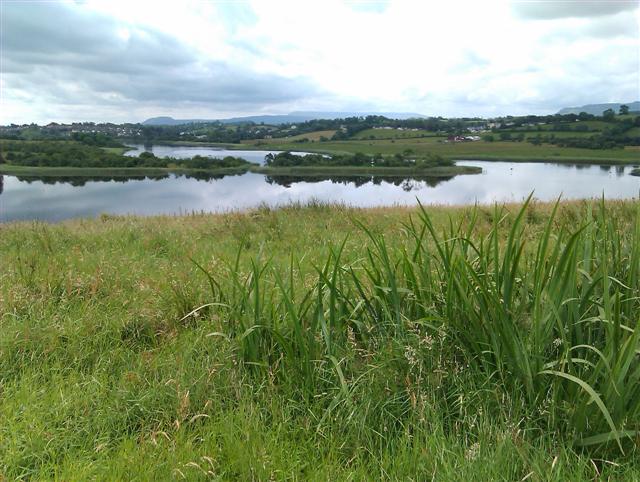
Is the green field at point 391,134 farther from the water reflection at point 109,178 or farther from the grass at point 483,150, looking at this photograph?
the water reflection at point 109,178

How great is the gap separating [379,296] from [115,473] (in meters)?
1.77

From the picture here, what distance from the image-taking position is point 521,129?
397 feet

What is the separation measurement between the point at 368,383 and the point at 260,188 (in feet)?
187

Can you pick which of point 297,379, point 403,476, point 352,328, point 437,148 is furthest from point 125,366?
point 437,148

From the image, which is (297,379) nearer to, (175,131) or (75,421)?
(75,421)

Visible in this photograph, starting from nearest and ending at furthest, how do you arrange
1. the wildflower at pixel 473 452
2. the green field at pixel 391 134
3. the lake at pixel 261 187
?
the wildflower at pixel 473 452
the lake at pixel 261 187
the green field at pixel 391 134

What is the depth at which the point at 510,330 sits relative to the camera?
223 cm

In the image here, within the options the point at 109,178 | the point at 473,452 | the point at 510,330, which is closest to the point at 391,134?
the point at 109,178

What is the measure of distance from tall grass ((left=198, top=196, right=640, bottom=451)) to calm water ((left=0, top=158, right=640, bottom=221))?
38571 millimetres

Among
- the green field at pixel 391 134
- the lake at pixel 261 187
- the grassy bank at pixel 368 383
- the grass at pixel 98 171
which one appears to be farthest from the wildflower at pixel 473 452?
the green field at pixel 391 134

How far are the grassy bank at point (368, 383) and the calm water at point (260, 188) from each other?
126 feet

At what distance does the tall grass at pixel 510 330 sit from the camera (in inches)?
79.4

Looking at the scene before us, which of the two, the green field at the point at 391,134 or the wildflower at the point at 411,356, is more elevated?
the green field at the point at 391,134

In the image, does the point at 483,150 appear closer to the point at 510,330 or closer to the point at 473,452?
the point at 510,330
